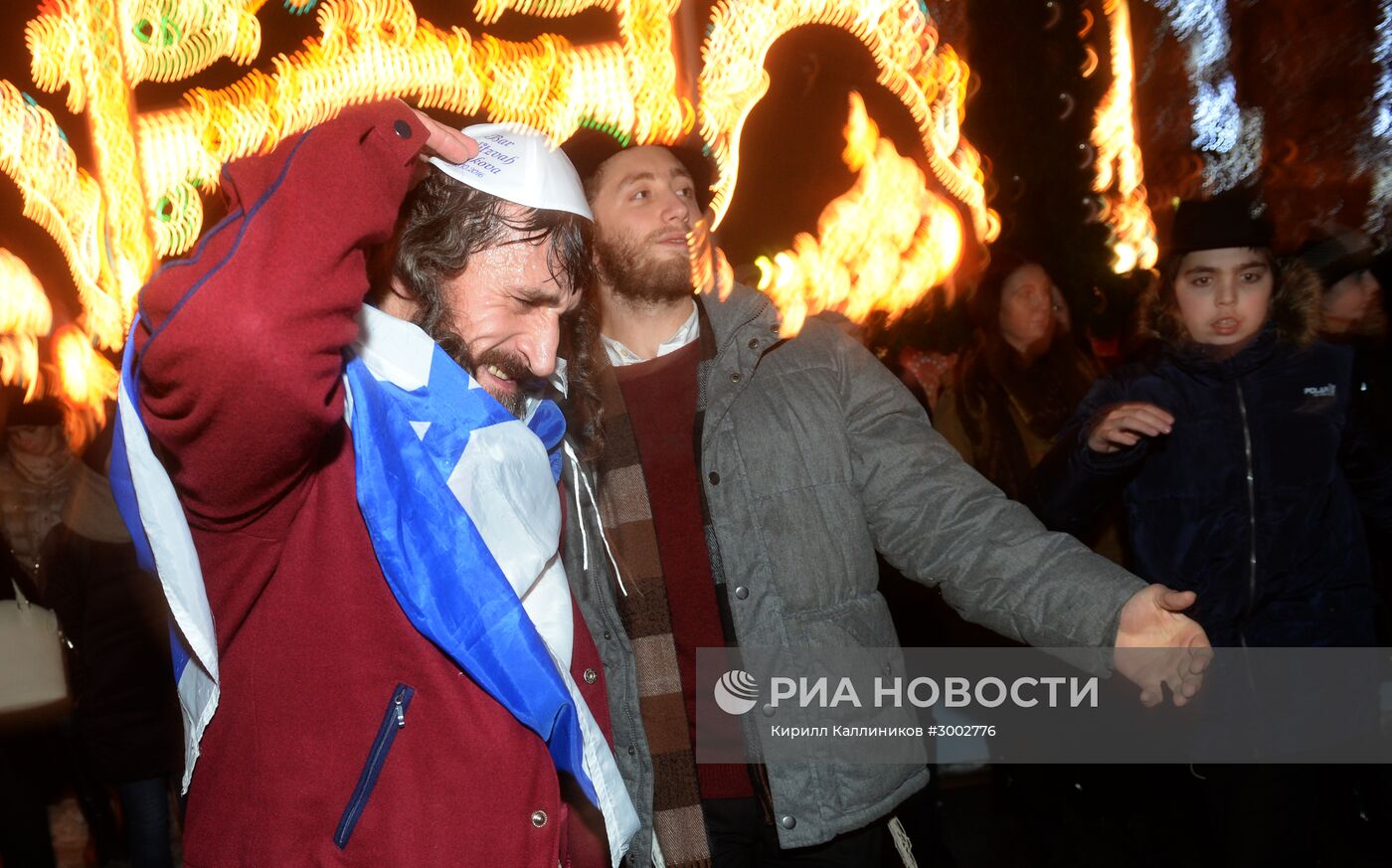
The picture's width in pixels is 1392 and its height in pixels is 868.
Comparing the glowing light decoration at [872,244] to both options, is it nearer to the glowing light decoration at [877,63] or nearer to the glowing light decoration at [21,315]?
the glowing light decoration at [877,63]

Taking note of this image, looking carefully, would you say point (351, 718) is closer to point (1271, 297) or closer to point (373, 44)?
point (1271, 297)

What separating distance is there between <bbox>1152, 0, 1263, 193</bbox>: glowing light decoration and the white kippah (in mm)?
10474

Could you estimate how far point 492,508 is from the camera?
194 centimetres

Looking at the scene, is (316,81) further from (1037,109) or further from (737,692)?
(1037,109)

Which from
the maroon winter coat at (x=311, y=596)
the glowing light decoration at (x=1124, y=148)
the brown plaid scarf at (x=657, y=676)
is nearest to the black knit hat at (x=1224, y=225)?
the brown plaid scarf at (x=657, y=676)

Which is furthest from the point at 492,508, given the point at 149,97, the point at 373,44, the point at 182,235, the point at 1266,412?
the point at 149,97

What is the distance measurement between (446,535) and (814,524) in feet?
4.83

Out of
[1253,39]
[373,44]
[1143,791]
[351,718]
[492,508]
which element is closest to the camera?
[351,718]

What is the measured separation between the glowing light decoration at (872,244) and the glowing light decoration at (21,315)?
20.8 feet

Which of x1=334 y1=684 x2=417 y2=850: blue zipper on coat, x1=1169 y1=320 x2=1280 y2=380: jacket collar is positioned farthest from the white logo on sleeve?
x1=1169 y1=320 x2=1280 y2=380: jacket collar

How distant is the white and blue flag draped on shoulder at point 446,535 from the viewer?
1.74m

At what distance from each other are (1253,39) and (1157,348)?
8.86 metres

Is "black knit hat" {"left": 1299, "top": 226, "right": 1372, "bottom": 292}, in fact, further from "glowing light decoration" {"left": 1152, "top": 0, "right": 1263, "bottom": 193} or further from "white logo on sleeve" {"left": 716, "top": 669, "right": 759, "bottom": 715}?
"glowing light decoration" {"left": 1152, "top": 0, "right": 1263, "bottom": 193}

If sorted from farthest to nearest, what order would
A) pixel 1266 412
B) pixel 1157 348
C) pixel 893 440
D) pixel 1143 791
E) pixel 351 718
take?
pixel 1143 791
pixel 1157 348
pixel 1266 412
pixel 893 440
pixel 351 718
